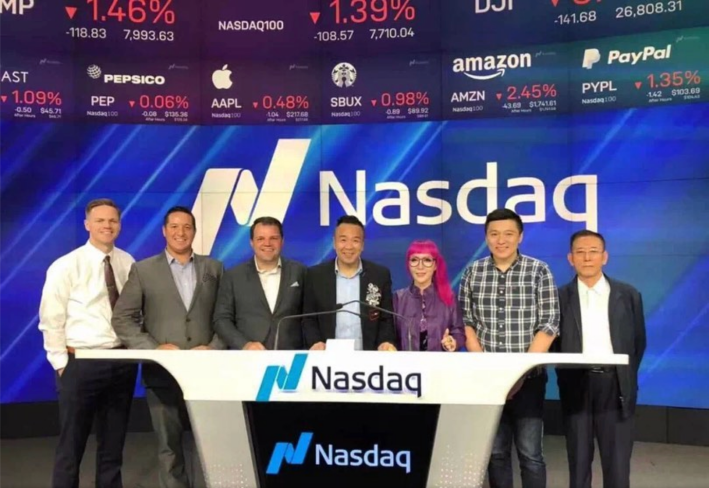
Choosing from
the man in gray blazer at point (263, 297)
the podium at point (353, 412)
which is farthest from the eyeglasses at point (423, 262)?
the podium at point (353, 412)

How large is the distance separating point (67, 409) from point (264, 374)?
1738 mm

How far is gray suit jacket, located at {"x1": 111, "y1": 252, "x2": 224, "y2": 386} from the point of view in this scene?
3170mm

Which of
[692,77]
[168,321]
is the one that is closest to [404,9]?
[692,77]

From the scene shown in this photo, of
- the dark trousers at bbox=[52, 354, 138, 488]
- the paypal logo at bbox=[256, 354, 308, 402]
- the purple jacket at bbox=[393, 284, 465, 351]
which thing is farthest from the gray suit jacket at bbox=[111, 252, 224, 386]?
the paypal logo at bbox=[256, 354, 308, 402]

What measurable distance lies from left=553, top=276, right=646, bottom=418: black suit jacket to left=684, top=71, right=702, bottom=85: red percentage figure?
7.96 feet

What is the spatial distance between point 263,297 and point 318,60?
9.21 feet

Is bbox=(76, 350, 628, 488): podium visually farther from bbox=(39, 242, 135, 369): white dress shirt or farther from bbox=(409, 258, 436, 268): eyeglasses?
Result: bbox=(39, 242, 135, 369): white dress shirt

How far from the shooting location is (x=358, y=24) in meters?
5.31

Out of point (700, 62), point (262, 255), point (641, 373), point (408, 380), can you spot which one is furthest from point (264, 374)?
point (700, 62)

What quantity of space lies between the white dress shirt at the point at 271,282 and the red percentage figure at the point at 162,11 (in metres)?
2.99

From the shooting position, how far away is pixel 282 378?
2096 millimetres

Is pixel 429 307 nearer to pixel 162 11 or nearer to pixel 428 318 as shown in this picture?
pixel 428 318

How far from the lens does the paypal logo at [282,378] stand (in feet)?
6.86

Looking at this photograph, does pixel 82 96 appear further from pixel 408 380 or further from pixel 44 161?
pixel 408 380
